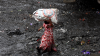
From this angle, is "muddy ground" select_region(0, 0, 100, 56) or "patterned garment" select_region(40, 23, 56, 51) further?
"muddy ground" select_region(0, 0, 100, 56)

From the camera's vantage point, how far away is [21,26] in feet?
13.3

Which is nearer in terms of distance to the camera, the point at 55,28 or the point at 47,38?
the point at 47,38

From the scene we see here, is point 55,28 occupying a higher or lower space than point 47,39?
lower

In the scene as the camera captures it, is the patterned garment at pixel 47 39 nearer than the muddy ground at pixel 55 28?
Yes

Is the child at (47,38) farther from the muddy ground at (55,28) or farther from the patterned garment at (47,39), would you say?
the muddy ground at (55,28)

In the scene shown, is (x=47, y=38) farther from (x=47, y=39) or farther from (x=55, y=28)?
(x=55, y=28)

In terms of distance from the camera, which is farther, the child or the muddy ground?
the muddy ground

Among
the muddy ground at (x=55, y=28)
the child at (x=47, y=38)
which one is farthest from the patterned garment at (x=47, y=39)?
the muddy ground at (x=55, y=28)

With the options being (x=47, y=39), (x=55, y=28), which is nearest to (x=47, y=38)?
(x=47, y=39)

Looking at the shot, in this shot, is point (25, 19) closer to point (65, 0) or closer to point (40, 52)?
point (40, 52)

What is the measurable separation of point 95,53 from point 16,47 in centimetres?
206

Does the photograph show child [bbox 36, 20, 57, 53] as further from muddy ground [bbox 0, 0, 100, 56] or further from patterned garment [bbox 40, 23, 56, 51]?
muddy ground [bbox 0, 0, 100, 56]

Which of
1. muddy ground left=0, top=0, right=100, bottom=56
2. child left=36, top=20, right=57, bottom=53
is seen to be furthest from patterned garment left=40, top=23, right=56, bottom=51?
muddy ground left=0, top=0, right=100, bottom=56

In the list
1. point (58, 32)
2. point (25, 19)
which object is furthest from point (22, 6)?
point (58, 32)
